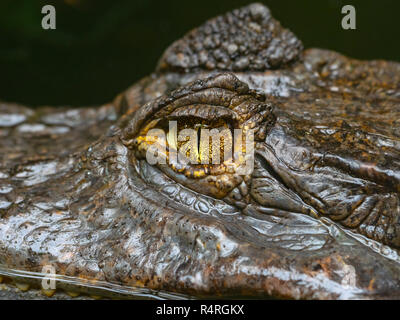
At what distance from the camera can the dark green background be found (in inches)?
197

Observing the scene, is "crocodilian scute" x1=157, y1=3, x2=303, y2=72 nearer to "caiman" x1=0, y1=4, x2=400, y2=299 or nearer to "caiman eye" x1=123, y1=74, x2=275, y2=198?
"caiman" x1=0, y1=4, x2=400, y2=299

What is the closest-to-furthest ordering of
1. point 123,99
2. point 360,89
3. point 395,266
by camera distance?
point 395,266, point 360,89, point 123,99

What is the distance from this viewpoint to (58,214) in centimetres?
235

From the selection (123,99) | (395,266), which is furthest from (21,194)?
(395,266)

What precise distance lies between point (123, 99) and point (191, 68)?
55 cm

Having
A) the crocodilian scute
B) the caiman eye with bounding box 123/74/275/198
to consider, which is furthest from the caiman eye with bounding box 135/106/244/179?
the crocodilian scute

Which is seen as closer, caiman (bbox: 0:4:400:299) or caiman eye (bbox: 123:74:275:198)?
caiman (bbox: 0:4:400:299)

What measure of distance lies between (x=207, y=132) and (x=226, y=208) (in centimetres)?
40

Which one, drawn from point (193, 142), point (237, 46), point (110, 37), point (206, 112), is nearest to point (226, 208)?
point (193, 142)

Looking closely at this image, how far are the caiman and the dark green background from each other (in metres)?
2.50

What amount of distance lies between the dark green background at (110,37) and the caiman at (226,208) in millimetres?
2504

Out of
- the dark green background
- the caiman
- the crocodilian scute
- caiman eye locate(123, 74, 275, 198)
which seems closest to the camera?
the caiman

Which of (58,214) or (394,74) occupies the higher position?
(394,74)
